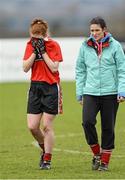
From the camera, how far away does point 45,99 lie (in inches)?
420

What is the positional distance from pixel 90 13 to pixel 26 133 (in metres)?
31.7

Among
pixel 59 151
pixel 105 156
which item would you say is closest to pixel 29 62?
pixel 105 156

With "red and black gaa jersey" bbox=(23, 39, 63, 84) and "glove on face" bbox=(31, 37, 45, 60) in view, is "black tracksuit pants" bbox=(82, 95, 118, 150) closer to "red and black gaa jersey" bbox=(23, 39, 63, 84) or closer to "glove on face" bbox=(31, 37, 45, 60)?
"red and black gaa jersey" bbox=(23, 39, 63, 84)

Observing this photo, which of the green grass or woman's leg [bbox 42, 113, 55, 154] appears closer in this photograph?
the green grass

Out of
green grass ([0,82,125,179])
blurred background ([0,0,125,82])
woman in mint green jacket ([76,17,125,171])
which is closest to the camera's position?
green grass ([0,82,125,179])

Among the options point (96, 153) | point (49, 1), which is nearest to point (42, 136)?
point (96, 153)

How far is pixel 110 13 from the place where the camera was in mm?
47750

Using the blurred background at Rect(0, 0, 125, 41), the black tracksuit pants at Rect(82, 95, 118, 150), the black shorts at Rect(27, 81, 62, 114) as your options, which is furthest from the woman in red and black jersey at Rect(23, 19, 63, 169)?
the blurred background at Rect(0, 0, 125, 41)

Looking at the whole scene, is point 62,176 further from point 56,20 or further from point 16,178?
point 56,20

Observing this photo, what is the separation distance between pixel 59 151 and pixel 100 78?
3.01m

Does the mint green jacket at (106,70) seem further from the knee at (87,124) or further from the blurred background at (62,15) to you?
the blurred background at (62,15)

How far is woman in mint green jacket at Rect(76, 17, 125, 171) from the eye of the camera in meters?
10.3

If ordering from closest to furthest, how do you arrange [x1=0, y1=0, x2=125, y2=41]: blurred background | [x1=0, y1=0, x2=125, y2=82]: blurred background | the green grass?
the green grass, [x1=0, y1=0, x2=125, y2=82]: blurred background, [x1=0, y1=0, x2=125, y2=41]: blurred background

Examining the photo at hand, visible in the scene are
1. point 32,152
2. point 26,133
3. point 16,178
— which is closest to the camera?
point 16,178
